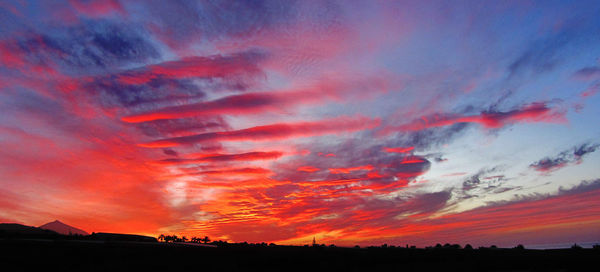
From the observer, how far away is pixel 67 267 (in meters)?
17.0

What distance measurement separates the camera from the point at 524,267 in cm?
2242

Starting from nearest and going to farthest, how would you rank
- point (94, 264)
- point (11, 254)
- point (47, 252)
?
point (94, 264), point (11, 254), point (47, 252)

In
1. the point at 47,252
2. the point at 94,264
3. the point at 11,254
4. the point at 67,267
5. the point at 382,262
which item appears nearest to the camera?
the point at 67,267

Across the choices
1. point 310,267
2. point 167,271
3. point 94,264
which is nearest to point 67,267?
point 94,264

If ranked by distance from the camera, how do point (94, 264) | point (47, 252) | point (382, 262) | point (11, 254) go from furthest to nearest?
point (382, 262)
point (47, 252)
point (11, 254)
point (94, 264)

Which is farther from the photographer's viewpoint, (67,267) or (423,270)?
(423,270)

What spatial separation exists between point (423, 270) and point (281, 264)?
9198 mm

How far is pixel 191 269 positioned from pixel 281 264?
620 centimetres

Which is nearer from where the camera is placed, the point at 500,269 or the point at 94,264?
the point at 94,264

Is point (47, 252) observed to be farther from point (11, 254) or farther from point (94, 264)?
point (94, 264)

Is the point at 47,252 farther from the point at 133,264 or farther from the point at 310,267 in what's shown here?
the point at 310,267

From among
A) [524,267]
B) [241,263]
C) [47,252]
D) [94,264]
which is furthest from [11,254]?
[524,267]

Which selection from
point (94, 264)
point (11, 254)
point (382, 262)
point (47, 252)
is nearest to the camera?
point (94, 264)

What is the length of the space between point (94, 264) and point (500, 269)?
25511 millimetres
